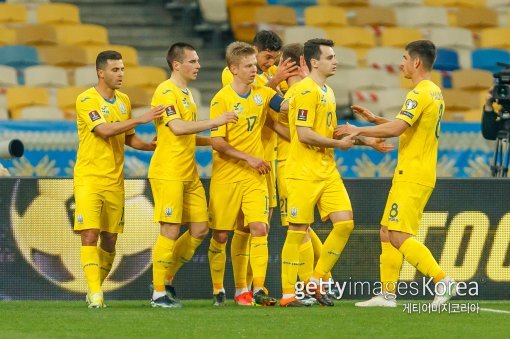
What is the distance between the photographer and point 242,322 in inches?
330

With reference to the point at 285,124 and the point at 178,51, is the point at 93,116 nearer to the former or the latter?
the point at 178,51

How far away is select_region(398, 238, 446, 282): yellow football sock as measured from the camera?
898 centimetres

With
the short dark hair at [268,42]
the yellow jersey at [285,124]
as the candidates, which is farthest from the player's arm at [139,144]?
the short dark hair at [268,42]

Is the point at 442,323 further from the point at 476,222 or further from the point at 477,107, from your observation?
the point at 477,107

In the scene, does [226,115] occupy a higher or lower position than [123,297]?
higher

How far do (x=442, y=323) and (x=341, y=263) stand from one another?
245cm

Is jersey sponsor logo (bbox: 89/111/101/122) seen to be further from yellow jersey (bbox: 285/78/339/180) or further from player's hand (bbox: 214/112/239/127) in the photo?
yellow jersey (bbox: 285/78/339/180)

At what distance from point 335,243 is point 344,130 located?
86 centimetres

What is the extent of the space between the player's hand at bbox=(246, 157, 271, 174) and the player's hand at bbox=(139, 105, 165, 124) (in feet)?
2.47

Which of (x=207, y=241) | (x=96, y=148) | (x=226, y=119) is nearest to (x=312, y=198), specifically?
(x=226, y=119)

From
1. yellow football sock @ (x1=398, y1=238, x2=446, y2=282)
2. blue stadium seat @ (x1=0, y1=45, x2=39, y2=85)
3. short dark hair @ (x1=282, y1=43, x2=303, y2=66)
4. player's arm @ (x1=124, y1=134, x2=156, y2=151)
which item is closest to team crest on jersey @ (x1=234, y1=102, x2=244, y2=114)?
short dark hair @ (x1=282, y1=43, x2=303, y2=66)

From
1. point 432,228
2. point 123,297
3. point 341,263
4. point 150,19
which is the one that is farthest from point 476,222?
point 150,19

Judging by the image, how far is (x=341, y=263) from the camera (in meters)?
10.7

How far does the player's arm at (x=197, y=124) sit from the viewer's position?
9266 millimetres
